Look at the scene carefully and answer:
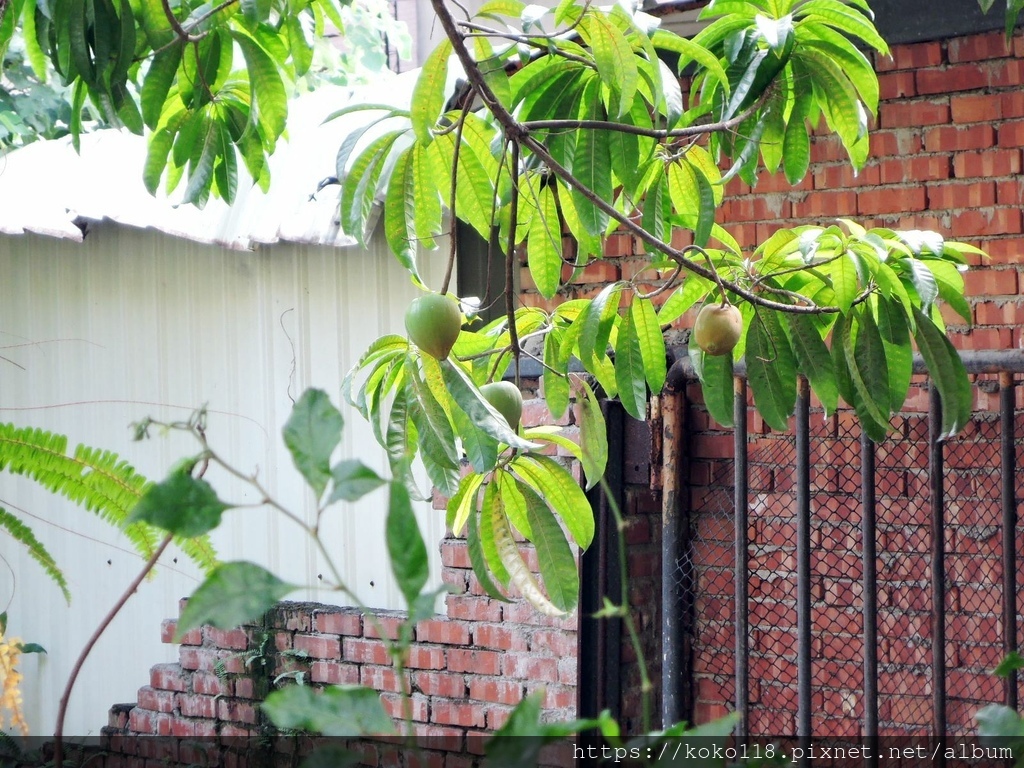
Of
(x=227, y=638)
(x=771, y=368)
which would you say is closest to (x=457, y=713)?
(x=227, y=638)

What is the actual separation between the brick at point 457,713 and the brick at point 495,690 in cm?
3

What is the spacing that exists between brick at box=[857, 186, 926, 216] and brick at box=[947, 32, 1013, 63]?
36cm

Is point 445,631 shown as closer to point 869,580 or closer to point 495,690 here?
point 495,690

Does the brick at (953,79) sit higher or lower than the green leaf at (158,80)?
higher

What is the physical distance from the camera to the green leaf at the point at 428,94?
51.8 inches

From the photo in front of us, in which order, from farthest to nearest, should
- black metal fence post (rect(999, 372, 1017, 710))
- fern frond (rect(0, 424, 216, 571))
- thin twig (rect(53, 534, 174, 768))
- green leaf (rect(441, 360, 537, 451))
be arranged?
black metal fence post (rect(999, 372, 1017, 710)) < fern frond (rect(0, 424, 216, 571)) < green leaf (rect(441, 360, 537, 451)) < thin twig (rect(53, 534, 174, 768))

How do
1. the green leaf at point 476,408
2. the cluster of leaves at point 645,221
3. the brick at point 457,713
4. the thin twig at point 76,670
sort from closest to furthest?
the thin twig at point 76,670 → the green leaf at point 476,408 → the cluster of leaves at point 645,221 → the brick at point 457,713

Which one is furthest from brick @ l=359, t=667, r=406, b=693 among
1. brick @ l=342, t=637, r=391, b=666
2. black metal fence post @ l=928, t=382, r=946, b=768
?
black metal fence post @ l=928, t=382, r=946, b=768

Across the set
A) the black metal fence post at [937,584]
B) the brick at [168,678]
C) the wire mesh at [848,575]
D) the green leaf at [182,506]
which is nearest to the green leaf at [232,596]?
the green leaf at [182,506]

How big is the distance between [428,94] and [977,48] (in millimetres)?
2136

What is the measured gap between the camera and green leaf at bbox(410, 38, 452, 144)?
1.32 meters

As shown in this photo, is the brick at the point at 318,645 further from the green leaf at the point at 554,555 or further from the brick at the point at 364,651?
the green leaf at the point at 554,555

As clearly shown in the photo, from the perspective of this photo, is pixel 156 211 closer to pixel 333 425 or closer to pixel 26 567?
pixel 26 567

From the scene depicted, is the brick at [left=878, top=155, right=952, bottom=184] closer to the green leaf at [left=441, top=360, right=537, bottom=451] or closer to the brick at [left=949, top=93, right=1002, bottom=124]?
the brick at [left=949, top=93, right=1002, bottom=124]
